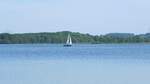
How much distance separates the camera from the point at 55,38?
14825cm

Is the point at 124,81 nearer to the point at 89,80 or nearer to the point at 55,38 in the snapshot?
the point at 89,80

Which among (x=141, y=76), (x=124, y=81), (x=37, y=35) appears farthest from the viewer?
A: (x=37, y=35)

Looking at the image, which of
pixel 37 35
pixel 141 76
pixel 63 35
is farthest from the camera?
pixel 37 35

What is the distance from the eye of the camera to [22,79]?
29.9 meters

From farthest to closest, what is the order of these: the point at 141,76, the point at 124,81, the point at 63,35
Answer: the point at 63,35, the point at 141,76, the point at 124,81

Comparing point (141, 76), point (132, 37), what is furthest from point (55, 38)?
point (141, 76)

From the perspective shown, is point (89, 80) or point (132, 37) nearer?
point (89, 80)

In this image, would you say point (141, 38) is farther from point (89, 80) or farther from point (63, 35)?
point (89, 80)

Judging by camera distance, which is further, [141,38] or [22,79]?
[141,38]

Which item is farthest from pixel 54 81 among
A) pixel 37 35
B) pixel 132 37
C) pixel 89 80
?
pixel 132 37

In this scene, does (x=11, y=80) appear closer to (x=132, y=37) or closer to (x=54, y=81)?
(x=54, y=81)

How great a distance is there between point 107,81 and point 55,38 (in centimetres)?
12009

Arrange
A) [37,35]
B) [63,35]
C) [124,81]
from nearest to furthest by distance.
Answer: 1. [124,81]
2. [63,35]
3. [37,35]

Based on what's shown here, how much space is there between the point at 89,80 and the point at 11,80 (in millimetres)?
4682
